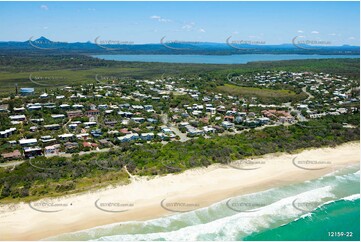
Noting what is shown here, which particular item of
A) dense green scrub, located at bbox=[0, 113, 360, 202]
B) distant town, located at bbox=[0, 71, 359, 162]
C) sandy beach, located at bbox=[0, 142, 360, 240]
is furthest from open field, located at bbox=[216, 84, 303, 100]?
sandy beach, located at bbox=[0, 142, 360, 240]

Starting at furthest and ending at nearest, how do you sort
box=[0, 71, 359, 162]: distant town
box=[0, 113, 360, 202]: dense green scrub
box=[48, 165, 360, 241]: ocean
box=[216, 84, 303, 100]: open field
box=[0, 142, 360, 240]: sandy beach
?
box=[216, 84, 303, 100]: open field
box=[0, 71, 359, 162]: distant town
box=[0, 113, 360, 202]: dense green scrub
box=[0, 142, 360, 240]: sandy beach
box=[48, 165, 360, 241]: ocean

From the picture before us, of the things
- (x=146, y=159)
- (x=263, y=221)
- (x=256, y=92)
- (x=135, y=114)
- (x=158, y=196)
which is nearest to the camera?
(x=263, y=221)

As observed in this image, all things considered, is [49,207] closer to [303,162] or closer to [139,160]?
[139,160]

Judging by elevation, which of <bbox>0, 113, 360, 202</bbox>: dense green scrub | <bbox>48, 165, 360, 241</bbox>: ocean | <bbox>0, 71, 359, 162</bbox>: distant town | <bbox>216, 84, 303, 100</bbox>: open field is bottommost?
<bbox>48, 165, 360, 241</bbox>: ocean

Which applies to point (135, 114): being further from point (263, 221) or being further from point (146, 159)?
point (263, 221)

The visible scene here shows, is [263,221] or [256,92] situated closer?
[263,221]

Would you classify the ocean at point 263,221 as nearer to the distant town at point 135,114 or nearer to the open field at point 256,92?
the distant town at point 135,114

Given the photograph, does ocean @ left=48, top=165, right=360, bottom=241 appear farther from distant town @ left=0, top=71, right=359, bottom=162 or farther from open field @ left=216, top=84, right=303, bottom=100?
open field @ left=216, top=84, right=303, bottom=100

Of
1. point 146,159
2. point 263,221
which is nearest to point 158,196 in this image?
point 146,159
